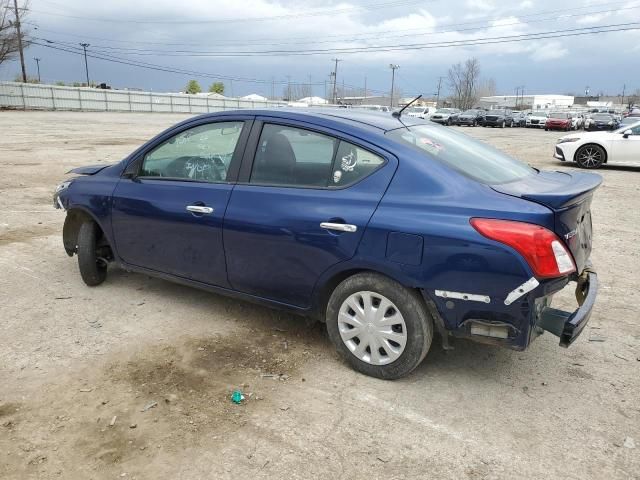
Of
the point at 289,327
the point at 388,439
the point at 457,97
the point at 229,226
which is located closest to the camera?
the point at 388,439

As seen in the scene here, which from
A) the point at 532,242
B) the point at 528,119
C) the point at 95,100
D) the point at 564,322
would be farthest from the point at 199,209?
the point at 95,100

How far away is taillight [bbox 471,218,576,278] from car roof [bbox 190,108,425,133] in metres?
1.07

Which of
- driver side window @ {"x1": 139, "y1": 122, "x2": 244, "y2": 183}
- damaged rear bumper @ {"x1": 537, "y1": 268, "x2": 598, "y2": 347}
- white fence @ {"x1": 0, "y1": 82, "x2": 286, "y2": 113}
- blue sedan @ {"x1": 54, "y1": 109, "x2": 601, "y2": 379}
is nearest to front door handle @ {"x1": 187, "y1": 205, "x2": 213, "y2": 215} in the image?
blue sedan @ {"x1": 54, "y1": 109, "x2": 601, "y2": 379}

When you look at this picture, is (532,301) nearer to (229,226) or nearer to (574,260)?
(574,260)

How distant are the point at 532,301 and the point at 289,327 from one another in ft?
6.17

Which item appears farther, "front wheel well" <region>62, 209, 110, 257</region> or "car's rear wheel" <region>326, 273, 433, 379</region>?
"front wheel well" <region>62, 209, 110, 257</region>

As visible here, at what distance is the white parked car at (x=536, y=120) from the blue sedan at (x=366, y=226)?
145 ft

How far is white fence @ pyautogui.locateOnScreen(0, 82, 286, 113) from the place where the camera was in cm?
4653

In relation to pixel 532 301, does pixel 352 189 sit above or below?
above

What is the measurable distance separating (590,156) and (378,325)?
1384cm

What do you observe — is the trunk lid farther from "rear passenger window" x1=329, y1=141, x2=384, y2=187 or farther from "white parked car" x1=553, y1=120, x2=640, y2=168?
"white parked car" x1=553, y1=120, x2=640, y2=168

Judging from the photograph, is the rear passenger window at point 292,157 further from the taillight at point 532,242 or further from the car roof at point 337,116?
the taillight at point 532,242

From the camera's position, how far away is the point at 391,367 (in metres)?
3.26

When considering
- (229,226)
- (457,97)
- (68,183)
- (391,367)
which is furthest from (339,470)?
(457,97)
